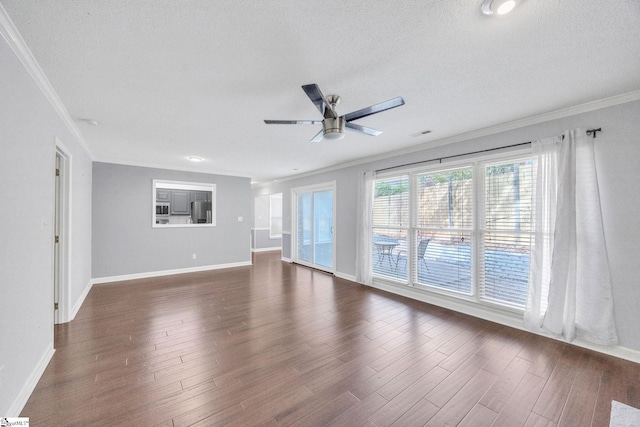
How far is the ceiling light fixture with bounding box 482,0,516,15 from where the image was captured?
1334 millimetres

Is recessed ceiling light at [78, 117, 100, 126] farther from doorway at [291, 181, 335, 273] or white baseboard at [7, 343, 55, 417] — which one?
doorway at [291, 181, 335, 273]

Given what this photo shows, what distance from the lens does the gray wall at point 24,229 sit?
61.3 inches

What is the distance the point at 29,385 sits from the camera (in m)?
1.85

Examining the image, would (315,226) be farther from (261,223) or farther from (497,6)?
(497,6)

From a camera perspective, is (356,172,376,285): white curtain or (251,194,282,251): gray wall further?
(251,194,282,251): gray wall

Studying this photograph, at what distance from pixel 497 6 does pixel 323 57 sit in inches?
41.1

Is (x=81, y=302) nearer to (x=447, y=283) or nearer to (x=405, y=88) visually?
(x=405, y=88)

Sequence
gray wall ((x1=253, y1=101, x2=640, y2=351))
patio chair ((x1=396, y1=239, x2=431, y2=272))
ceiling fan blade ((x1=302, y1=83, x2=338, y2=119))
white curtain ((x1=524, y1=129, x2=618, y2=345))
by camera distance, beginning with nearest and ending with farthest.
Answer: ceiling fan blade ((x1=302, y1=83, x2=338, y2=119))
gray wall ((x1=253, y1=101, x2=640, y2=351))
white curtain ((x1=524, y1=129, x2=618, y2=345))
patio chair ((x1=396, y1=239, x2=431, y2=272))

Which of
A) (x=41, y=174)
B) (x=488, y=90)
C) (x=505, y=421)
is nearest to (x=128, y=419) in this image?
(x=41, y=174)

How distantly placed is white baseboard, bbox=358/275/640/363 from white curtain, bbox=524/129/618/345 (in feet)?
0.29

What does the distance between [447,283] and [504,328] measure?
2.86 ft

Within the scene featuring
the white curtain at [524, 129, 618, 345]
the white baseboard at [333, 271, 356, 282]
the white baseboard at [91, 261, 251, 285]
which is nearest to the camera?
the white curtain at [524, 129, 618, 345]

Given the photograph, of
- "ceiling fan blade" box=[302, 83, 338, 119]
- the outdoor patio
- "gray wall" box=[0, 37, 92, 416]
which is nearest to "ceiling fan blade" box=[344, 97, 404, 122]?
"ceiling fan blade" box=[302, 83, 338, 119]

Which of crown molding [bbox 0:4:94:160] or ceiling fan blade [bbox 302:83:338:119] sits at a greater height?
crown molding [bbox 0:4:94:160]
